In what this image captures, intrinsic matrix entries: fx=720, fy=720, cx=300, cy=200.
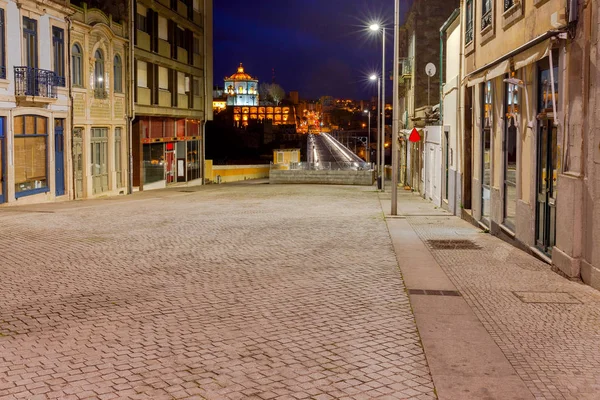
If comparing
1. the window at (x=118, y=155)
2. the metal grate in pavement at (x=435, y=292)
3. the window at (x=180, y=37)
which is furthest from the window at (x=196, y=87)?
the metal grate in pavement at (x=435, y=292)

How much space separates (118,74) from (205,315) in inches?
1092

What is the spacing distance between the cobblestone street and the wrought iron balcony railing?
9.30 metres

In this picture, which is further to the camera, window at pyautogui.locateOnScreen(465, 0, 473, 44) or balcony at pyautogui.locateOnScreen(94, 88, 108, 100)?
balcony at pyautogui.locateOnScreen(94, 88, 108, 100)

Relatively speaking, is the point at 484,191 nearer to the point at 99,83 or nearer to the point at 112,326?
the point at 112,326

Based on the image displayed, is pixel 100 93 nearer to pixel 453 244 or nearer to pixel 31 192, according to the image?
pixel 31 192

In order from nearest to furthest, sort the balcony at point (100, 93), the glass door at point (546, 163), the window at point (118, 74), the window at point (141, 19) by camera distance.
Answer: the glass door at point (546, 163) < the balcony at point (100, 93) < the window at point (118, 74) < the window at point (141, 19)

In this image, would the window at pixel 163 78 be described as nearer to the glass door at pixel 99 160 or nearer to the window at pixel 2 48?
the glass door at pixel 99 160

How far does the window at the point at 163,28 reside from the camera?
131ft

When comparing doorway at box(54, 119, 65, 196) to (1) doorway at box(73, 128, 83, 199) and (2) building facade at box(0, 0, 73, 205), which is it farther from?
(1) doorway at box(73, 128, 83, 199)

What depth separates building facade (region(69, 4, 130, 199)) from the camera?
2997 cm

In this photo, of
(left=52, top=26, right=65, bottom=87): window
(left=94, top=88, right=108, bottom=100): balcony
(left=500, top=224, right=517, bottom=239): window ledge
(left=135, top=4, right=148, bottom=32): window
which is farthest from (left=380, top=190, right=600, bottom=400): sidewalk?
(left=135, top=4, right=148, bottom=32): window

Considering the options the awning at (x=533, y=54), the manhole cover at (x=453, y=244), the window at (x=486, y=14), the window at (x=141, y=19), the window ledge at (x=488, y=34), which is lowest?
the manhole cover at (x=453, y=244)

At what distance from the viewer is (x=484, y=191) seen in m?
18.5

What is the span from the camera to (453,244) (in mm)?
15141
